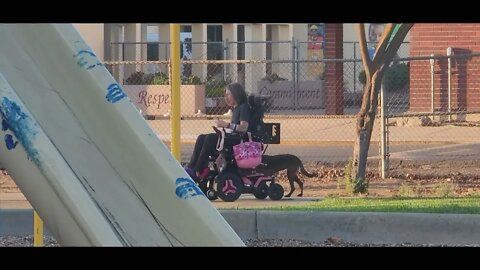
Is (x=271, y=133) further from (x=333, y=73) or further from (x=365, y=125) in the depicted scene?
(x=333, y=73)

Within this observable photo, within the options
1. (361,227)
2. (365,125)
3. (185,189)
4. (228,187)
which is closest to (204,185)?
(228,187)

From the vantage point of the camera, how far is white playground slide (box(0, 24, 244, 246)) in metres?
5.17

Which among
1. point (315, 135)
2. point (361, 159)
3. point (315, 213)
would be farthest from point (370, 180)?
point (315, 135)

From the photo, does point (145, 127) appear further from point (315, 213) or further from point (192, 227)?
point (315, 213)

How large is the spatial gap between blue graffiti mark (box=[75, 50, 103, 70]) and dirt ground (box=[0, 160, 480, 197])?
21.1 feet

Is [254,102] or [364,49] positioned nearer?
[254,102]

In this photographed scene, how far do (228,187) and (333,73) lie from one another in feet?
37.4

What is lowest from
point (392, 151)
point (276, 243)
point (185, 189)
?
point (276, 243)

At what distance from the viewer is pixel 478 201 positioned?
10.3 m

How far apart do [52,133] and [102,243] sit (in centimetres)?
89

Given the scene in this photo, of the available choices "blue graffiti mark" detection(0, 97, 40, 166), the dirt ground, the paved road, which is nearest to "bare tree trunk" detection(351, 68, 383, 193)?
the dirt ground

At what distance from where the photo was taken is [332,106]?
2148cm

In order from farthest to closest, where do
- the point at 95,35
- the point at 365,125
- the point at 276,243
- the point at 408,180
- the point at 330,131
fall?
1. the point at 95,35
2. the point at 330,131
3. the point at 408,180
4. the point at 365,125
5. the point at 276,243

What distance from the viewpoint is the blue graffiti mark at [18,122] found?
16.5ft
